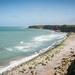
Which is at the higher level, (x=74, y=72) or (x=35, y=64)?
(x=74, y=72)

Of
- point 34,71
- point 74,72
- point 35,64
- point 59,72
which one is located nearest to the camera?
point 74,72

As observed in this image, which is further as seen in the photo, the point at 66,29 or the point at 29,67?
the point at 66,29

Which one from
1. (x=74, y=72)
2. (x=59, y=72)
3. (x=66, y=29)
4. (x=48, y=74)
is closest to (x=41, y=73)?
(x=48, y=74)

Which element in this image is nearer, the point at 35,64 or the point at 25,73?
the point at 25,73

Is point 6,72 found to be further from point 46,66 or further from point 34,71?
point 46,66

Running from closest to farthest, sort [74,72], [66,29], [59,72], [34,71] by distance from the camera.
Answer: [74,72] → [59,72] → [34,71] → [66,29]

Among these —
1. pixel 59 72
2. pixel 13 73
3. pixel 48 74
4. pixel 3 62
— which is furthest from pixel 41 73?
pixel 3 62

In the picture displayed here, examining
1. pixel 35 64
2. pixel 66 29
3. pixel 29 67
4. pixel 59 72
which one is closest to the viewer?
pixel 59 72

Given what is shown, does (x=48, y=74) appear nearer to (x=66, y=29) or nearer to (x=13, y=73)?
(x=13, y=73)

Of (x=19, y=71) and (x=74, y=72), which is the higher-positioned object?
(x=74, y=72)
